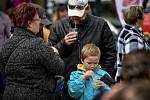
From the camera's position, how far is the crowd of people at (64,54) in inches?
209

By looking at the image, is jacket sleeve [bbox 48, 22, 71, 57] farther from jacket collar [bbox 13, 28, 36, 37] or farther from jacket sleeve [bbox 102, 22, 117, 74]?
jacket collar [bbox 13, 28, 36, 37]

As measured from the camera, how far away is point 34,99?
5375 millimetres

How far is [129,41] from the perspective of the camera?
5957mm

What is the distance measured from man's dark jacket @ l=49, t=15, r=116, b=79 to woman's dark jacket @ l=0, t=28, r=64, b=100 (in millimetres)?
827

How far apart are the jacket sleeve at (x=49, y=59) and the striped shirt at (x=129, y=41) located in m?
1.01

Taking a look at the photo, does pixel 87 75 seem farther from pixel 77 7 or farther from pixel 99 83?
pixel 77 7

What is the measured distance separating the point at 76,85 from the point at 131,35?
3.02 ft

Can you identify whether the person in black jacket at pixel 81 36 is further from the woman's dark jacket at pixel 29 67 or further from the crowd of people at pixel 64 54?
the woman's dark jacket at pixel 29 67

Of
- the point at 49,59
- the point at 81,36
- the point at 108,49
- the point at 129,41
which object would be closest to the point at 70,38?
the point at 81,36

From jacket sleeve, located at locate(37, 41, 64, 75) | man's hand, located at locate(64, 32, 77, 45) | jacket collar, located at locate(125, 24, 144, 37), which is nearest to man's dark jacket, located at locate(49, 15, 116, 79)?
man's hand, located at locate(64, 32, 77, 45)

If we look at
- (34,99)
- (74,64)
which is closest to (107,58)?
(74,64)

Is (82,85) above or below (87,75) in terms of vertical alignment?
below

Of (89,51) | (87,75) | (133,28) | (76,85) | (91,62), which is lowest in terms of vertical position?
(76,85)

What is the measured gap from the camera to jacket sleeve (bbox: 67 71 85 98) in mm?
5684
